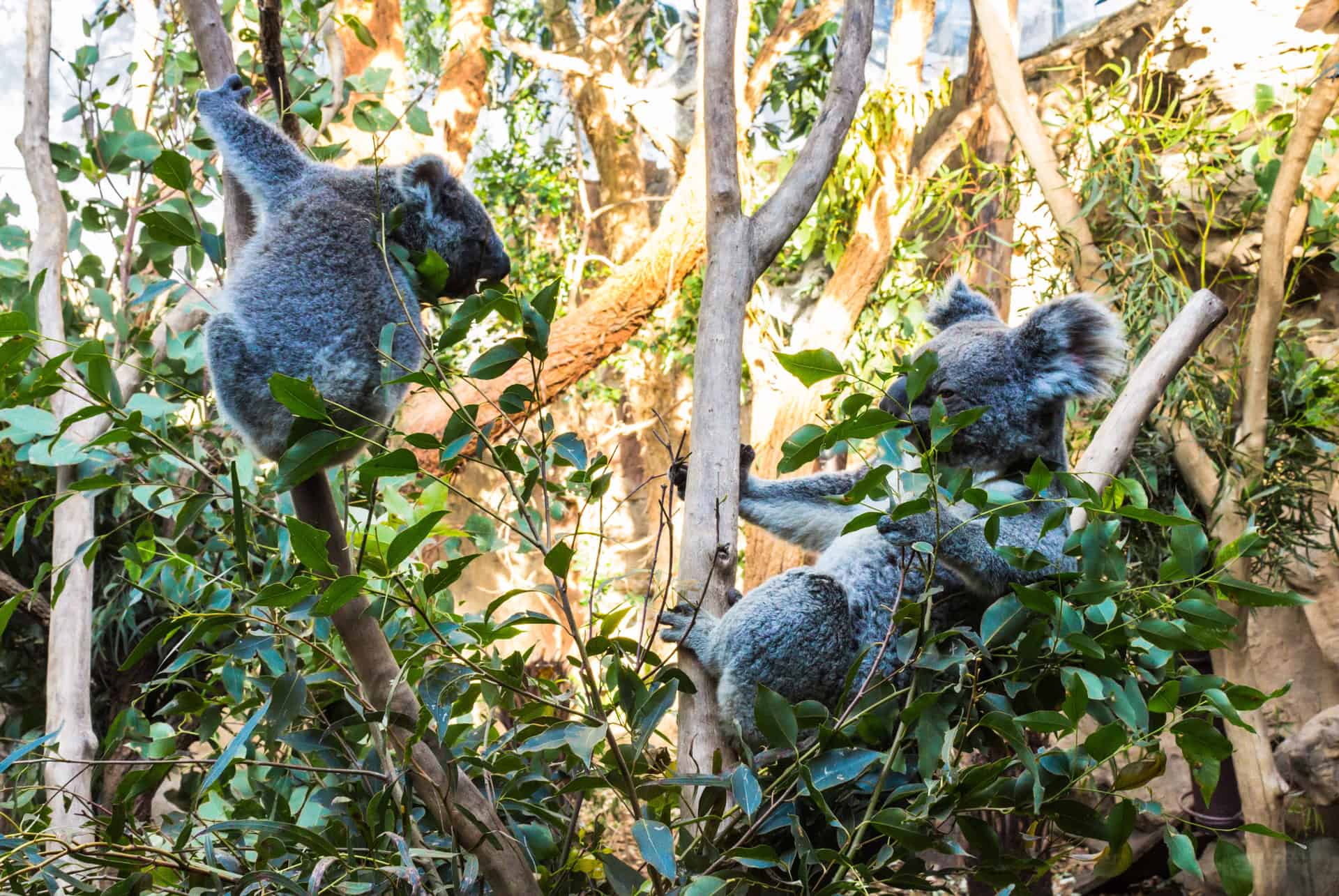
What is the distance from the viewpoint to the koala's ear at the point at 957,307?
6.52ft

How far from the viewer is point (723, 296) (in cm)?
142

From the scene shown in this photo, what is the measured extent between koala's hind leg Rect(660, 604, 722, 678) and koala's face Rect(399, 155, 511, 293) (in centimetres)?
55

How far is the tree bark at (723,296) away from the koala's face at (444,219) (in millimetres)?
338

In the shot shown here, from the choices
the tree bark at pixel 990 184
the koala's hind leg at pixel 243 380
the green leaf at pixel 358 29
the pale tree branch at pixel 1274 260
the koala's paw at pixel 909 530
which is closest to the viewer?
the koala's hind leg at pixel 243 380

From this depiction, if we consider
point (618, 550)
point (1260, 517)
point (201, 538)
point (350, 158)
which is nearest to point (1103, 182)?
point (1260, 517)

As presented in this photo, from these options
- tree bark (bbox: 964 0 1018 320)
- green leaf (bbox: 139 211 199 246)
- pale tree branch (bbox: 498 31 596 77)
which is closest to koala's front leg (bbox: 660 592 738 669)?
green leaf (bbox: 139 211 199 246)

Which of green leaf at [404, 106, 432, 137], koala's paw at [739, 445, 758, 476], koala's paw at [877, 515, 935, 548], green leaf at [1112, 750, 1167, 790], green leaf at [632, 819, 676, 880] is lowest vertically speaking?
green leaf at [1112, 750, 1167, 790]

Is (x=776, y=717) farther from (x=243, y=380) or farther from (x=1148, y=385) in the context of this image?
(x=1148, y=385)

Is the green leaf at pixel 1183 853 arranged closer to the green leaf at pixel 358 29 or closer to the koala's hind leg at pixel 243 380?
the koala's hind leg at pixel 243 380

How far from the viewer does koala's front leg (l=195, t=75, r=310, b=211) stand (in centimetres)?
130

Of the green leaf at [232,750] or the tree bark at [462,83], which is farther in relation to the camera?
the tree bark at [462,83]

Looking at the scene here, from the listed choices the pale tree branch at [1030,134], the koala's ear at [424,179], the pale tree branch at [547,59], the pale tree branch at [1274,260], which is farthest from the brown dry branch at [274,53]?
the pale tree branch at [547,59]

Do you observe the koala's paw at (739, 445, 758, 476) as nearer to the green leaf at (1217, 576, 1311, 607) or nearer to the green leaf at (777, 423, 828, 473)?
the green leaf at (777, 423, 828, 473)

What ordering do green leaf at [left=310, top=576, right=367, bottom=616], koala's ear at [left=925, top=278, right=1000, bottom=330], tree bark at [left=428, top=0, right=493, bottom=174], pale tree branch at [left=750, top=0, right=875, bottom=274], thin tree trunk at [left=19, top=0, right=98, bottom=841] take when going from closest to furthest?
green leaf at [left=310, top=576, right=367, bottom=616], pale tree branch at [left=750, top=0, right=875, bottom=274], koala's ear at [left=925, top=278, right=1000, bottom=330], thin tree trunk at [left=19, top=0, right=98, bottom=841], tree bark at [left=428, top=0, right=493, bottom=174]
